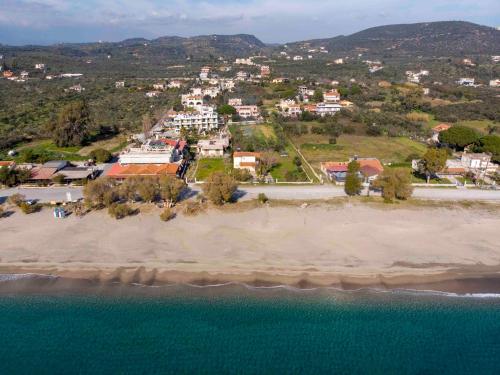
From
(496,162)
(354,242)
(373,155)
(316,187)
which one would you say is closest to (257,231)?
(354,242)

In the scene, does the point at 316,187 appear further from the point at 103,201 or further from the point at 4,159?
the point at 4,159

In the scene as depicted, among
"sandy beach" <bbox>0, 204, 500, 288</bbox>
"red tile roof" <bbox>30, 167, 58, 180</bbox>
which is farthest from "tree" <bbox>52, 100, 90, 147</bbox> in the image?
"sandy beach" <bbox>0, 204, 500, 288</bbox>

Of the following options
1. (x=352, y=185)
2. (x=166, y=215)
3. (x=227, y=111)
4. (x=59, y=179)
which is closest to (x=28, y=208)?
(x=59, y=179)

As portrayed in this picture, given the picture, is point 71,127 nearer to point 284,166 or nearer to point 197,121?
→ point 197,121

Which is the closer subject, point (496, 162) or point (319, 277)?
point (319, 277)

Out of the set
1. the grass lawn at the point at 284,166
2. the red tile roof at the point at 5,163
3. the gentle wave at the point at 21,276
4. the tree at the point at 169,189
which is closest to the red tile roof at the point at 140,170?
the tree at the point at 169,189
